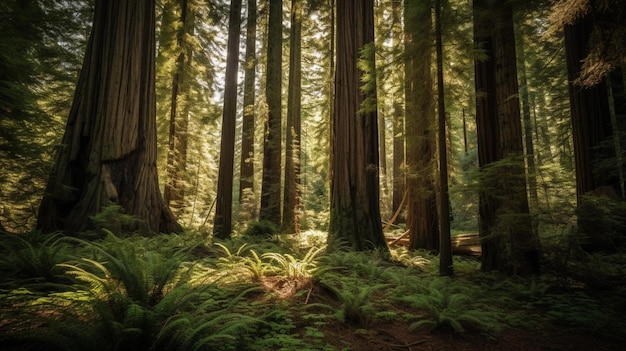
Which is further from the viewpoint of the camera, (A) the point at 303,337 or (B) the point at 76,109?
(B) the point at 76,109

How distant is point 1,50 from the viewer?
4.71 meters

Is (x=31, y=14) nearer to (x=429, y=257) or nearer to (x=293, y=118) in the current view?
(x=293, y=118)

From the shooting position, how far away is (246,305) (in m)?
3.08

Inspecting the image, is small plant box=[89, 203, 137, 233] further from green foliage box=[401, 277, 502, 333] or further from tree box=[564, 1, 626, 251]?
tree box=[564, 1, 626, 251]

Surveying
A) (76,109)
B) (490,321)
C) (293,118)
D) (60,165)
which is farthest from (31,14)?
(490,321)

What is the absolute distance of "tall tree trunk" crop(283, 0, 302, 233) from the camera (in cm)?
1177

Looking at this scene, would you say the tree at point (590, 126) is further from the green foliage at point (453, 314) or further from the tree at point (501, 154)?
the green foliage at point (453, 314)

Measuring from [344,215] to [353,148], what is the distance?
1.77 metres

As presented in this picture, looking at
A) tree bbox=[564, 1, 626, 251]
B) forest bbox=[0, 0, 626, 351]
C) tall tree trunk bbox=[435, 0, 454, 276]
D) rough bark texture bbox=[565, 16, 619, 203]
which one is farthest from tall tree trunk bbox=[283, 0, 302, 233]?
rough bark texture bbox=[565, 16, 619, 203]

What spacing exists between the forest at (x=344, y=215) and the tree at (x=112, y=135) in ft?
0.13

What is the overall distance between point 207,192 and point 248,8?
37.9 feet

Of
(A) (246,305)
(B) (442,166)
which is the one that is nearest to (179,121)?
(B) (442,166)

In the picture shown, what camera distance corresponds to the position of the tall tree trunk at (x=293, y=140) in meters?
11.8

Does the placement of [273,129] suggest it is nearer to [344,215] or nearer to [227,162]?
[227,162]
